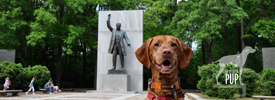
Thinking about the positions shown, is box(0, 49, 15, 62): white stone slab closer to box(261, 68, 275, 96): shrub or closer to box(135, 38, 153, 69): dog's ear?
box(261, 68, 275, 96): shrub

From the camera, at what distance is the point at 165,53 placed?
260cm

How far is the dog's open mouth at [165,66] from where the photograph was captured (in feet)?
8.63

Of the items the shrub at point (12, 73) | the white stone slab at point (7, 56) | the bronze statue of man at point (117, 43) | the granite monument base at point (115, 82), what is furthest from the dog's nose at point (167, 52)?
the white stone slab at point (7, 56)

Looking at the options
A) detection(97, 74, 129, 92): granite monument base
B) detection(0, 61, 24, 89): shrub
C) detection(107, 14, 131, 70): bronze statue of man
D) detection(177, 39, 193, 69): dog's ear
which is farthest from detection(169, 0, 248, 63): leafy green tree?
detection(177, 39, 193, 69): dog's ear

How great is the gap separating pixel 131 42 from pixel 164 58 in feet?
50.5

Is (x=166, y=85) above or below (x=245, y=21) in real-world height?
below

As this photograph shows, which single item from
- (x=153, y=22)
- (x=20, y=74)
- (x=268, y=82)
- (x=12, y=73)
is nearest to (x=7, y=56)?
(x=20, y=74)

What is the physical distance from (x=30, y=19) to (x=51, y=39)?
2906 millimetres

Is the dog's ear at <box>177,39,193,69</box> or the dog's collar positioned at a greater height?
the dog's ear at <box>177,39,193,69</box>

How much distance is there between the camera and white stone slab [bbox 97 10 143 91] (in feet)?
58.4

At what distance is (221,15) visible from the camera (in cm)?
1975

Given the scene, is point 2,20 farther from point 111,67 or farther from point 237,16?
point 237,16

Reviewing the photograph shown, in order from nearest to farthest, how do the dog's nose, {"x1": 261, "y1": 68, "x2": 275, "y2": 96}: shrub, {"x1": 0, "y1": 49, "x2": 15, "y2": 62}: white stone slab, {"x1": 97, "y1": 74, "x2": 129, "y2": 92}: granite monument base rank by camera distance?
the dog's nose, {"x1": 261, "y1": 68, "x2": 275, "y2": 96}: shrub, {"x1": 97, "y1": 74, "x2": 129, "y2": 92}: granite monument base, {"x1": 0, "y1": 49, "x2": 15, "y2": 62}: white stone slab

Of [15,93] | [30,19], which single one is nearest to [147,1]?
[30,19]
